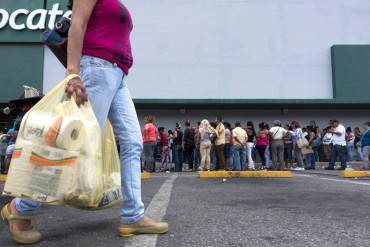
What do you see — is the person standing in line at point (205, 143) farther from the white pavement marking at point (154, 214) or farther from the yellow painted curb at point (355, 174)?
the white pavement marking at point (154, 214)

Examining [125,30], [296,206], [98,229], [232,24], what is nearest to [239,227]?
[98,229]

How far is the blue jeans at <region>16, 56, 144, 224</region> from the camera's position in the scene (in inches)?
102

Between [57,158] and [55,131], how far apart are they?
0.50 feet

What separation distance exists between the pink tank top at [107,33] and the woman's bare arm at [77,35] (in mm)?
91

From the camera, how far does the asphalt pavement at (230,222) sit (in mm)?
2490

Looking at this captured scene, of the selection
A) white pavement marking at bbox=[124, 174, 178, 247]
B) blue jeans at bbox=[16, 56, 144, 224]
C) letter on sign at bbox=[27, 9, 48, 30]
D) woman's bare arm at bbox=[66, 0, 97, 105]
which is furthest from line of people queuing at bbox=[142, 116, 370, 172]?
letter on sign at bbox=[27, 9, 48, 30]

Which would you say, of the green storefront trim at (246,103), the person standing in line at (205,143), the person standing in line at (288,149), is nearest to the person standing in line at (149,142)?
the person standing in line at (205,143)

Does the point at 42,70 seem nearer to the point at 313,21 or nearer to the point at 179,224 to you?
the point at 313,21

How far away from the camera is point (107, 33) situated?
2.68 m

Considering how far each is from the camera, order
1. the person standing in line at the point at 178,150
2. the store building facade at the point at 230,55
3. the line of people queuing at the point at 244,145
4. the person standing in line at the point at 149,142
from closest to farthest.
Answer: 1. the person standing in line at the point at 149,142
2. the line of people queuing at the point at 244,145
3. the person standing in line at the point at 178,150
4. the store building facade at the point at 230,55

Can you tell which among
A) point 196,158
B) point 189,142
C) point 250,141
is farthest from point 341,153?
point 189,142

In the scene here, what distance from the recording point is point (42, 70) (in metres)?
18.4

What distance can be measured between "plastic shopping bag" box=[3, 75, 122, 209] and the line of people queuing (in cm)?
880

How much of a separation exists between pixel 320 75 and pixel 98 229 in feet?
56.6
